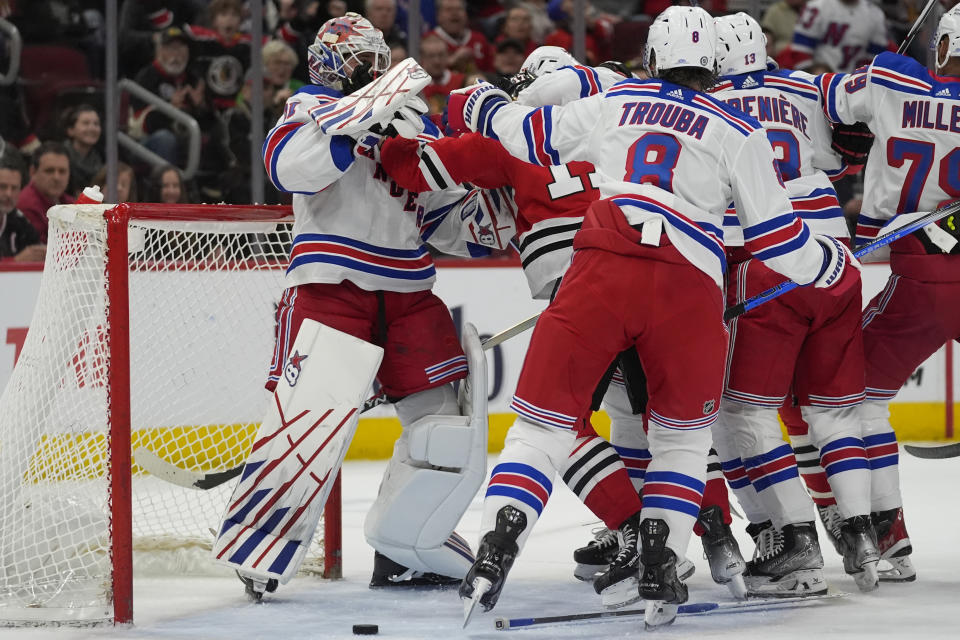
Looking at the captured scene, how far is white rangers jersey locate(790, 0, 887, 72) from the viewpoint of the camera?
6332 millimetres

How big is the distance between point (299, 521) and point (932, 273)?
153 centimetres

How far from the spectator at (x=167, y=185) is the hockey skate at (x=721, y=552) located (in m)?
2.92

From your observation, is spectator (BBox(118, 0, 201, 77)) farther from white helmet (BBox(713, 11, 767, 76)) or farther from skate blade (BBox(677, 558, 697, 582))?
skate blade (BBox(677, 558, 697, 582))

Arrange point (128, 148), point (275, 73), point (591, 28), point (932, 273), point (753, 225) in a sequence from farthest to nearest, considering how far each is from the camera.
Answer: point (591, 28), point (275, 73), point (128, 148), point (932, 273), point (753, 225)

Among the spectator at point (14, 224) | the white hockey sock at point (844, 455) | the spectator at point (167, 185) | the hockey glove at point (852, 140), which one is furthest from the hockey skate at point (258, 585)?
the spectator at point (167, 185)

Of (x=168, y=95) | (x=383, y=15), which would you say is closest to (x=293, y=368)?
(x=168, y=95)

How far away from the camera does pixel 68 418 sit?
336 centimetres

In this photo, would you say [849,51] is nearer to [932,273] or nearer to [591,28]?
[591,28]

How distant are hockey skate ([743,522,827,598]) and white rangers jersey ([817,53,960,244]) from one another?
2.68 feet

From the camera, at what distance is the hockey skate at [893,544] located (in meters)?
3.31

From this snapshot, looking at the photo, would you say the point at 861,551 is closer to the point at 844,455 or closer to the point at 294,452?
the point at 844,455

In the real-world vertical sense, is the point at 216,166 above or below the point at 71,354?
above

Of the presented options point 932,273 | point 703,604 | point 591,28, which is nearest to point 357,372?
point 703,604

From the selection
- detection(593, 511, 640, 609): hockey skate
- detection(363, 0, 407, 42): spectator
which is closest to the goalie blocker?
detection(593, 511, 640, 609): hockey skate
